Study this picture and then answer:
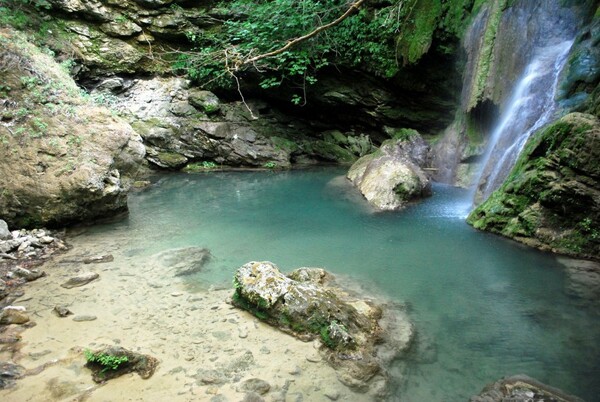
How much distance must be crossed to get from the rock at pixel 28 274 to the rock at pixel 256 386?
335 centimetres

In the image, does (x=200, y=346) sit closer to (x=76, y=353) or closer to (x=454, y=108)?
(x=76, y=353)

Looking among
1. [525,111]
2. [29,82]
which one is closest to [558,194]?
[525,111]

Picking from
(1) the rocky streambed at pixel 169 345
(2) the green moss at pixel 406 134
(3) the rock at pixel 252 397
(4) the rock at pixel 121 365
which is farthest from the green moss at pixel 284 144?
(3) the rock at pixel 252 397

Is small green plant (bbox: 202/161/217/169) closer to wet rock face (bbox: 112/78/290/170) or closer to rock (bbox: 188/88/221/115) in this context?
wet rock face (bbox: 112/78/290/170)

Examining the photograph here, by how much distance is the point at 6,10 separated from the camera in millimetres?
10797

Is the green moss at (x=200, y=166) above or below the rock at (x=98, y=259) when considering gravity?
above

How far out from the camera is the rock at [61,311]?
3.98m

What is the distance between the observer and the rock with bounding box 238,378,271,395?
9.91ft

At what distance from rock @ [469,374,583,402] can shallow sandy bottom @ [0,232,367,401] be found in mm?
1029

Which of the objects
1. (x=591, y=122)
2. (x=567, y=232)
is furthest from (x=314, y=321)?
(x=591, y=122)

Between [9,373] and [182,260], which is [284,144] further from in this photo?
[9,373]

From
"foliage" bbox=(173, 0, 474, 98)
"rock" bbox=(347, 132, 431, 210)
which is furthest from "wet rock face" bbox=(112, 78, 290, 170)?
"rock" bbox=(347, 132, 431, 210)

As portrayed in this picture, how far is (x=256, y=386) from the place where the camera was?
3064mm

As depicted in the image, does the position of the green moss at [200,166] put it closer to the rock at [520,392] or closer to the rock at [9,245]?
the rock at [9,245]
